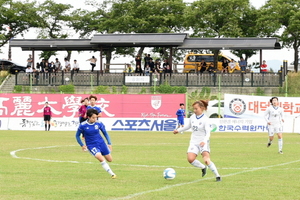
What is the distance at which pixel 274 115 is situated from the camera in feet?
81.5

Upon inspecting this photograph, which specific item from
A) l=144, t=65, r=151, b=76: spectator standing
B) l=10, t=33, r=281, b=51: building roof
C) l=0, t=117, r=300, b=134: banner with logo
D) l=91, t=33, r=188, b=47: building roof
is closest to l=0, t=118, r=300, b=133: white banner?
l=0, t=117, r=300, b=134: banner with logo

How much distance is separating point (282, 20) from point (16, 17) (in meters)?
30.1

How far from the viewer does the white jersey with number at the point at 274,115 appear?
24.7m

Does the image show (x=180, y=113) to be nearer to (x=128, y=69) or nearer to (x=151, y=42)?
(x=128, y=69)

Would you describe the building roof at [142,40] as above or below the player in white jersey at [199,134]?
above

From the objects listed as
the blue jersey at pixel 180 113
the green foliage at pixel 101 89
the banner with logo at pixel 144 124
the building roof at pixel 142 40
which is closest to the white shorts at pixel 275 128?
the blue jersey at pixel 180 113

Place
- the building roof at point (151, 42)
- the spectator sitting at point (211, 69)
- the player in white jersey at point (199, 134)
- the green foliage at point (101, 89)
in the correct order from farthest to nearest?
the building roof at point (151, 42) < the spectator sitting at point (211, 69) < the green foliage at point (101, 89) < the player in white jersey at point (199, 134)

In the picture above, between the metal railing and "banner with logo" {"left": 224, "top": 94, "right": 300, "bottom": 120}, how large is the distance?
20.4 ft

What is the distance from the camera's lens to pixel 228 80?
4966 cm

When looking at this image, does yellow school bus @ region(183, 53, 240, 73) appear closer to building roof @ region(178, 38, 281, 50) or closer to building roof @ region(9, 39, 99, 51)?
building roof @ region(178, 38, 281, 50)

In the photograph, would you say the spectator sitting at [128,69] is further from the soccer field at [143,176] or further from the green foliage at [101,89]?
the soccer field at [143,176]

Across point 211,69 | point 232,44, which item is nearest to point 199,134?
point 211,69

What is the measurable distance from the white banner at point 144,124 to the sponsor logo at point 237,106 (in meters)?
0.95

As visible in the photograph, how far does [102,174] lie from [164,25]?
56293 mm
